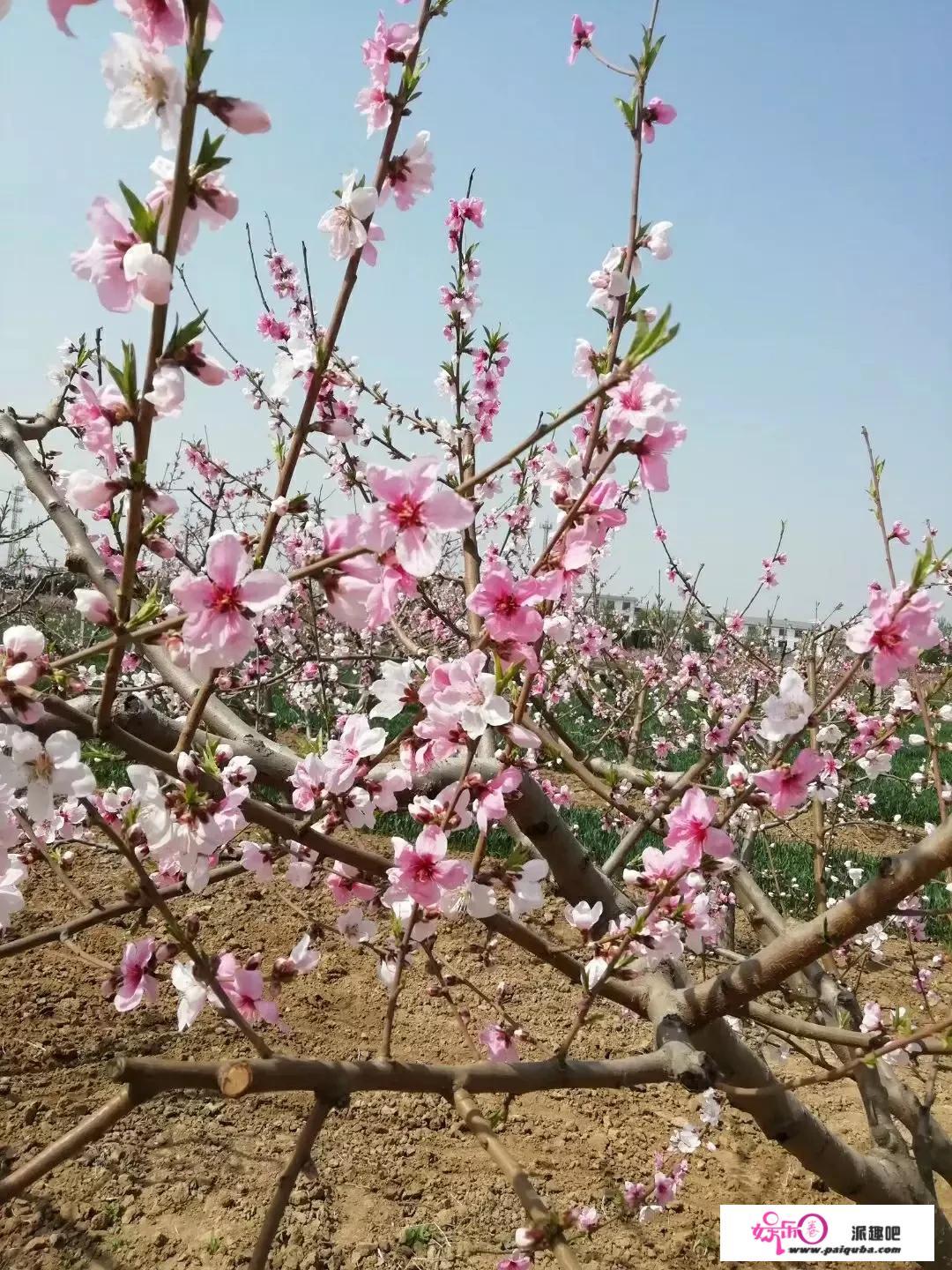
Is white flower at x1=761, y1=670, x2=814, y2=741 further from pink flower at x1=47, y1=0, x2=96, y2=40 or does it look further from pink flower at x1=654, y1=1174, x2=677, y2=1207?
pink flower at x1=654, y1=1174, x2=677, y2=1207

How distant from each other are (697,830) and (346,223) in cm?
129

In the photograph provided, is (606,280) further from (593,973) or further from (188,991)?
(188,991)

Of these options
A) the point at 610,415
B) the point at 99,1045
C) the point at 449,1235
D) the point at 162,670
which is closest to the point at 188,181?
the point at 610,415

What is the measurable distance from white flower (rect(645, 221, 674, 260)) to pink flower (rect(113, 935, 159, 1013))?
188 centimetres

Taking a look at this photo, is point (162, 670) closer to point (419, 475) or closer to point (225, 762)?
point (225, 762)

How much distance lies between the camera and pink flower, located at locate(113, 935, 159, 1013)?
1527mm

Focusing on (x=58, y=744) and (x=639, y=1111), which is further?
(x=639, y=1111)

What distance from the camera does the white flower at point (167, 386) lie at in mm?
945

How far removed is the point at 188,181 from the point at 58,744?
84 centimetres

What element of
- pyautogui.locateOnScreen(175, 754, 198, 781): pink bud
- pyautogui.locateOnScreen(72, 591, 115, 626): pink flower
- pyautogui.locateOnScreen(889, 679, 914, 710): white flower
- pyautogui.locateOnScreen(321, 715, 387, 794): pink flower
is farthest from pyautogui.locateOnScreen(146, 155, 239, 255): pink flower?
pyautogui.locateOnScreen(889, 679, 914, 710): white flower

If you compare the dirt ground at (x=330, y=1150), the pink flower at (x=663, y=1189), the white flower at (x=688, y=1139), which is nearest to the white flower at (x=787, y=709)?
the white flower at (x=688, y=1139)

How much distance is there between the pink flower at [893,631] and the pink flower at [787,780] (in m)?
0.22

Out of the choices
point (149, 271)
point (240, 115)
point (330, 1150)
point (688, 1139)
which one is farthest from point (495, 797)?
point (330, 1150)

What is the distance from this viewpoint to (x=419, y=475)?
1117 millimetres
